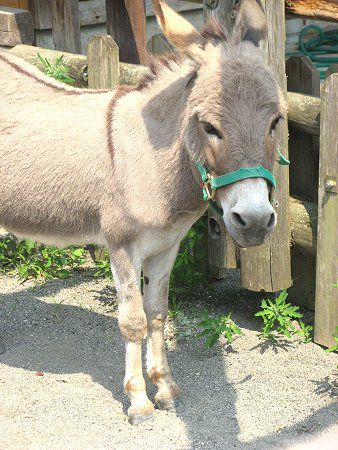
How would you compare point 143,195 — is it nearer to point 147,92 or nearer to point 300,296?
point 147,92

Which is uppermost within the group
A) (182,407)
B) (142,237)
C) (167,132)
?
(167,132)

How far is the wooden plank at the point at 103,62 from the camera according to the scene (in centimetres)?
532

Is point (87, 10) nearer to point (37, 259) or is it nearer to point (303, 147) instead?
point (37, 259)

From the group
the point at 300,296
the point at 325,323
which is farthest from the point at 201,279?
the point at 325,323

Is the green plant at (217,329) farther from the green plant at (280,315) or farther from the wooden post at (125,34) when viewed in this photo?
the wooden post at (125,34)

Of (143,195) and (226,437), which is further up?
(143,195)

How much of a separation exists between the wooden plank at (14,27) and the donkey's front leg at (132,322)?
2.93 meters

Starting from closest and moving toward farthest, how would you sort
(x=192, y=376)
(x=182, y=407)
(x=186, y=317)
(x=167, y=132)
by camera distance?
(x=167, y=132)
(x=182, y=407)
(x=192, y=376)
(x=186, y=317)

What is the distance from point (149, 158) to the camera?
3730 millimetres

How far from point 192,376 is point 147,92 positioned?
1632 millimetres

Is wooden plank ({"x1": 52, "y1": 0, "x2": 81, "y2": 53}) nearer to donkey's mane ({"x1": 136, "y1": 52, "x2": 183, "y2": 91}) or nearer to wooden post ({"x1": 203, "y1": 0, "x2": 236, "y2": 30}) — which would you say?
wooden post ({"x1": 203, "y1": 0, "x2": 236, "y2": 30})

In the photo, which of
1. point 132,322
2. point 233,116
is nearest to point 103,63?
point 132,322

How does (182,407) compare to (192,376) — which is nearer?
(182,407)

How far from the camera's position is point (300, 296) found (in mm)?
5039
